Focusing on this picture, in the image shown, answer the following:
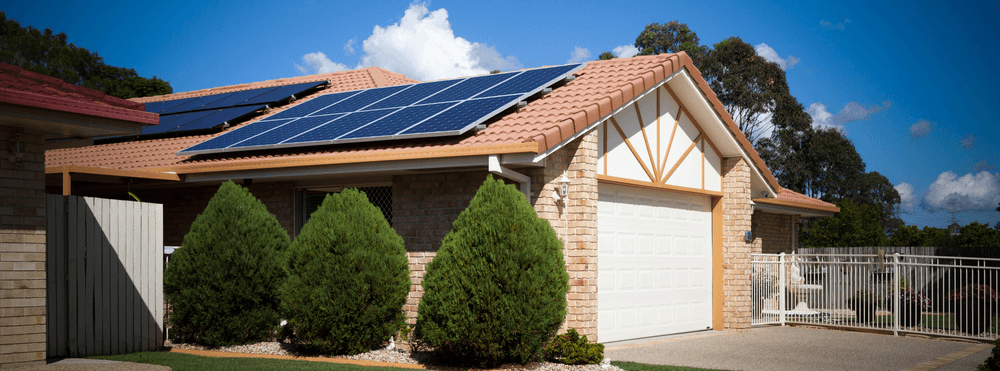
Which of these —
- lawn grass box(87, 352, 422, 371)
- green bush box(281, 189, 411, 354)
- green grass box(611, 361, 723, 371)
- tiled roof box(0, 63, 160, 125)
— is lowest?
green grass box(611, 361, 723, 371)

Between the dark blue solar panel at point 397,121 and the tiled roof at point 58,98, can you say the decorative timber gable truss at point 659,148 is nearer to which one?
the dark blue solar panel at point 397,121

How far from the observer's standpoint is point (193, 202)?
1328 cm

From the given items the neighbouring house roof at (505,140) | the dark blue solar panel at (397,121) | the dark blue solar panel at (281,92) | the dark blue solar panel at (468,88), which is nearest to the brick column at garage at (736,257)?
the neighbouring house roof at (505,140)

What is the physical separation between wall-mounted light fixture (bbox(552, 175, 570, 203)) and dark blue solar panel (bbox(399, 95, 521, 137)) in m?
1.36

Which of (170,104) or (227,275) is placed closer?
(227,275)

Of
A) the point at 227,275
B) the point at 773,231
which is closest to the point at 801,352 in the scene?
the point at 227,275

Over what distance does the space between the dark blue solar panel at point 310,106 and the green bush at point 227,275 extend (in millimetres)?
4040

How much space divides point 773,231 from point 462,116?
39.4 ft

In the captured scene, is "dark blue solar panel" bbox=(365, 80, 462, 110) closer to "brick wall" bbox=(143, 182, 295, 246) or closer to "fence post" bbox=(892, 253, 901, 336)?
"brick wall" bbox=(143, 182, 295, 246)

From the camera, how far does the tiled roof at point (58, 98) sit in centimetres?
699

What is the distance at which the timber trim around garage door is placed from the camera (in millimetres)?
11875

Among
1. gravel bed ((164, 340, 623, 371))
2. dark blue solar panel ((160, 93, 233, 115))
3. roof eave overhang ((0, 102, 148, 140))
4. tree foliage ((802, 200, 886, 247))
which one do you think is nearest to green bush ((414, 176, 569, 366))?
gravel bed ((164, 340, 623, 371))

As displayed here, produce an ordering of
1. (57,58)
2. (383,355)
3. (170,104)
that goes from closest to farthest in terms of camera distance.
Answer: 1. (383,355)
2. (170,104)
3. (57,58)

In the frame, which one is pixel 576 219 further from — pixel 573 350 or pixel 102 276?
pixel 102 276
